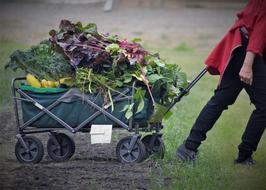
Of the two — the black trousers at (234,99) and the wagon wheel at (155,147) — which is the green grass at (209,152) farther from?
the black trousers at (234,99)

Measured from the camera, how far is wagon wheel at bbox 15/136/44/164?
697cm

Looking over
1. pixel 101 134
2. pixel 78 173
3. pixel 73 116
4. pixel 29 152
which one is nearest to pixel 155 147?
pixel 101 134

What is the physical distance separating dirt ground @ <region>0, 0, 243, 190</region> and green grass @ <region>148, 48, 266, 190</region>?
0.24 meters

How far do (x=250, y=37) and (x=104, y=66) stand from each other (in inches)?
53.6

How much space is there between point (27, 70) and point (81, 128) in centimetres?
78

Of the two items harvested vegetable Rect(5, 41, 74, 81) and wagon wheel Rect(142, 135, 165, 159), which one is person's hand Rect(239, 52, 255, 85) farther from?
harvested vegetable Rect(5, 41, 74, 81)

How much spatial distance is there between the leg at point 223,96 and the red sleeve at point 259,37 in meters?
0.23

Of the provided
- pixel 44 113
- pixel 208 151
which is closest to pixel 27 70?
pixel 44 113

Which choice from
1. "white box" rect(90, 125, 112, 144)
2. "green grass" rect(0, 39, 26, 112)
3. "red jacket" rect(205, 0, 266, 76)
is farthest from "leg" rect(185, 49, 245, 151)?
"green grass" rect(0, 39, 26, 112)

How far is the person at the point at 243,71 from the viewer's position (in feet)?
21.4

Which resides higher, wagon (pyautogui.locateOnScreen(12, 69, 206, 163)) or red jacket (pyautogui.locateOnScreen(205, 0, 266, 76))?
red jacket (pyautogui.locateOnScreen(205, 0, 266, 76))

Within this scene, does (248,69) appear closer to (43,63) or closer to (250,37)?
(250,37)

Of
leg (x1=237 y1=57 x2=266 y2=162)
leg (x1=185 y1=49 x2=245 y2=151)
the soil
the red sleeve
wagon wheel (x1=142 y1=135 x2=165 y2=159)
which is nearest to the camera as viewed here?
the soil

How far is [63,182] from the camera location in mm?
6246
